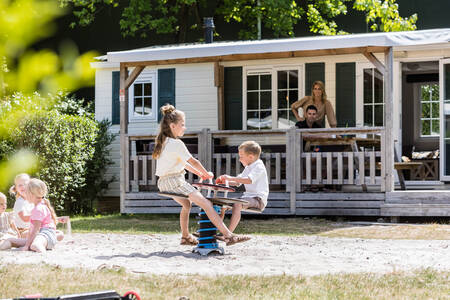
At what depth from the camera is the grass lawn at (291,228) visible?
9391 mm

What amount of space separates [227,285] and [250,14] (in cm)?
1503

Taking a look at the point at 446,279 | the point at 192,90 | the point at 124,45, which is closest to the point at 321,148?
the point at 192,90

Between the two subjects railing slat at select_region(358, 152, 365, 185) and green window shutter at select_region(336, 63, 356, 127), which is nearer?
railing slat at select_region(358, 152, 365, 185)

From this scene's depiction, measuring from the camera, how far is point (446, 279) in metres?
5.24

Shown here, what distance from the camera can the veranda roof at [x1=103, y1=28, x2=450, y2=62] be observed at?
10672 millimetres

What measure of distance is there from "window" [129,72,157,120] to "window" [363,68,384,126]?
4.62 m

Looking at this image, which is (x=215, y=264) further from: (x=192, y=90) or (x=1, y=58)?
(x=192, y=90)

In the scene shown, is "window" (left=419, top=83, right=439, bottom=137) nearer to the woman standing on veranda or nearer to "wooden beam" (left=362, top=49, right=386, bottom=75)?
the woman standing on veranda

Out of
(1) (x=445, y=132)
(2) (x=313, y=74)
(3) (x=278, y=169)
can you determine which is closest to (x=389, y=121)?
(3) (x=278, y=169)

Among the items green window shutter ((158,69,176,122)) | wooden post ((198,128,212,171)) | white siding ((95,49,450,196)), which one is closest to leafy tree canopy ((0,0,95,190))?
wooden post ((198,128,212,171))

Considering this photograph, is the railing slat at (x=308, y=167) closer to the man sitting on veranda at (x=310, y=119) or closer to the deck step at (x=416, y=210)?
the man sitting on veranda at (x=310, y=119)

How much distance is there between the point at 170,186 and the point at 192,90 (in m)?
8.65

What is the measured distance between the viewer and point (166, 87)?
15500 millimetres

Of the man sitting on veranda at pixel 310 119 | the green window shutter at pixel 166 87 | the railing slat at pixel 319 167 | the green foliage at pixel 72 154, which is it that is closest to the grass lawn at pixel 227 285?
the railing slat at pixel 319 167
